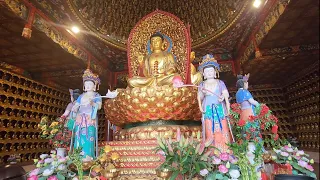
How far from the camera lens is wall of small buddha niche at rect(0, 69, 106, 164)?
17.5 feet

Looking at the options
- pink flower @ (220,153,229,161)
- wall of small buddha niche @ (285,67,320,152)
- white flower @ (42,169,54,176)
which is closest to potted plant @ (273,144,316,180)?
pink flower @ (220,153,229,161)

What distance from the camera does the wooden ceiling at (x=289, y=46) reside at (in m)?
4.18

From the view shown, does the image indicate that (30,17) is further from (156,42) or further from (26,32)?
(156,42)

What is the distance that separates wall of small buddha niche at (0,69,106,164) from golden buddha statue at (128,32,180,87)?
3.36m

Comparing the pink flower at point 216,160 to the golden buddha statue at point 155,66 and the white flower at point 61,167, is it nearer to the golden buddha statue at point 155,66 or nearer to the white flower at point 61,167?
the white flower at point 61,167

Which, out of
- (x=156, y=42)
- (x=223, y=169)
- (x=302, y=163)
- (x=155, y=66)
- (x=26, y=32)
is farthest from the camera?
(x=156, y=42)

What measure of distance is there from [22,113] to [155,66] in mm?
3931

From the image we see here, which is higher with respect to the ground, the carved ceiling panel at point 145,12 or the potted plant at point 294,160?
the carved ceiling panel at point 145,12

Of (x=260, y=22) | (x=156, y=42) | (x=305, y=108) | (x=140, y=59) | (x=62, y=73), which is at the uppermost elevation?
(x=260, y=22)

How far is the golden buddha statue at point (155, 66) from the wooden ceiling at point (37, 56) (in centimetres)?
211

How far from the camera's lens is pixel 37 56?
5496 mm

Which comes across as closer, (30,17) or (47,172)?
(47,172)

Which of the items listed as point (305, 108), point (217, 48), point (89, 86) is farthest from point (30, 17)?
point (305, 108)

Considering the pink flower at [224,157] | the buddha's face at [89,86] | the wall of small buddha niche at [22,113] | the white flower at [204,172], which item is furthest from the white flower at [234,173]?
the wall of small buddha niche at [22,113]
